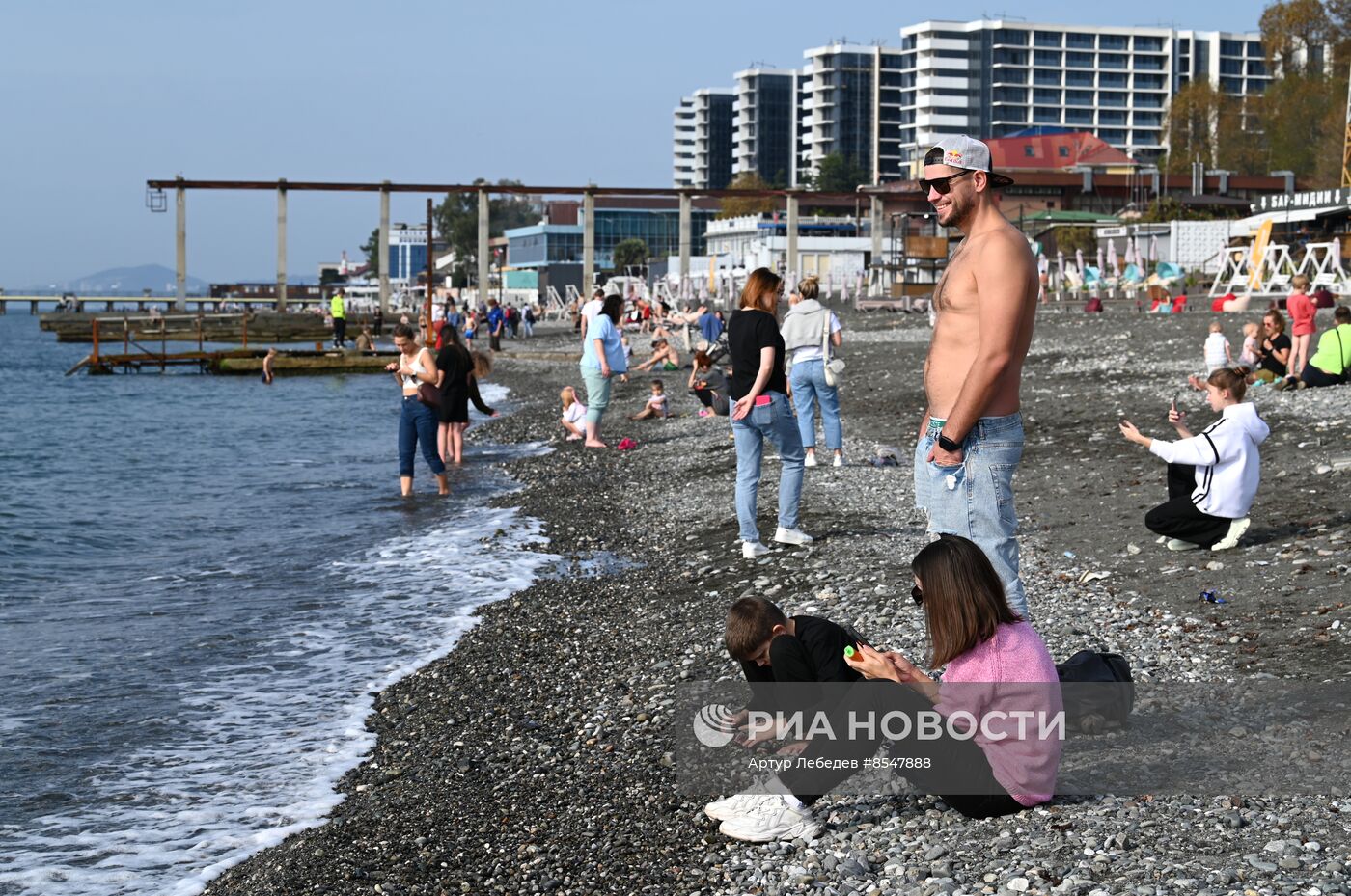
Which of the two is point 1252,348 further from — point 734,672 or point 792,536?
point 734,672

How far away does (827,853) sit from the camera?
171 inches

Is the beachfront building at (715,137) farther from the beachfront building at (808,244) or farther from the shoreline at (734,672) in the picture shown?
the shoreline at (734,672)

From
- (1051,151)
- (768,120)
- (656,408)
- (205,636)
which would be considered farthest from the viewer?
(768,120)

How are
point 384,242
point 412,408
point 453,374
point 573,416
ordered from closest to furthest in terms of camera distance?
point 412,408, point 453,374, point 573,416, point 384,242

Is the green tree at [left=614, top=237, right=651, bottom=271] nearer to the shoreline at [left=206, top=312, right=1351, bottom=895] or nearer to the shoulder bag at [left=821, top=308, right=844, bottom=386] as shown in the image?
the shoreline at [left=206, top=312, right=1351, bottom=895]

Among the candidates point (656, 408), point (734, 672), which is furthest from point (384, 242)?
point (734, 672)

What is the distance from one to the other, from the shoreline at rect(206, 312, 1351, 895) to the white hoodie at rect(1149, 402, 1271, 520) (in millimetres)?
311

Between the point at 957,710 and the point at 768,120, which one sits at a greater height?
the point at 768,120

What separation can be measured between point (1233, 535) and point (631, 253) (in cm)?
12744

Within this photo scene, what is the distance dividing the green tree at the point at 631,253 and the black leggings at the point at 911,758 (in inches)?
5004

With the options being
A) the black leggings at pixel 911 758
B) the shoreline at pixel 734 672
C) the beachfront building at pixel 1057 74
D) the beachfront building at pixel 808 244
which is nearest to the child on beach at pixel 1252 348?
the shoreline at pixel 734 672

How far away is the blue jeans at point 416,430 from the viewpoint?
1404 cm

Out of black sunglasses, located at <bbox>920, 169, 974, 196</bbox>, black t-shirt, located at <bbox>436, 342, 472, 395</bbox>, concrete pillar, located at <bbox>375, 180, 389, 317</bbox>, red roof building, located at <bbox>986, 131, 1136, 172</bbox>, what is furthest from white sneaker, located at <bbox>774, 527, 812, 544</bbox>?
red roof building, located at <bbox>986, 131, 1136, 172</bbox>

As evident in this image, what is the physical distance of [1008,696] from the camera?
422 cm
